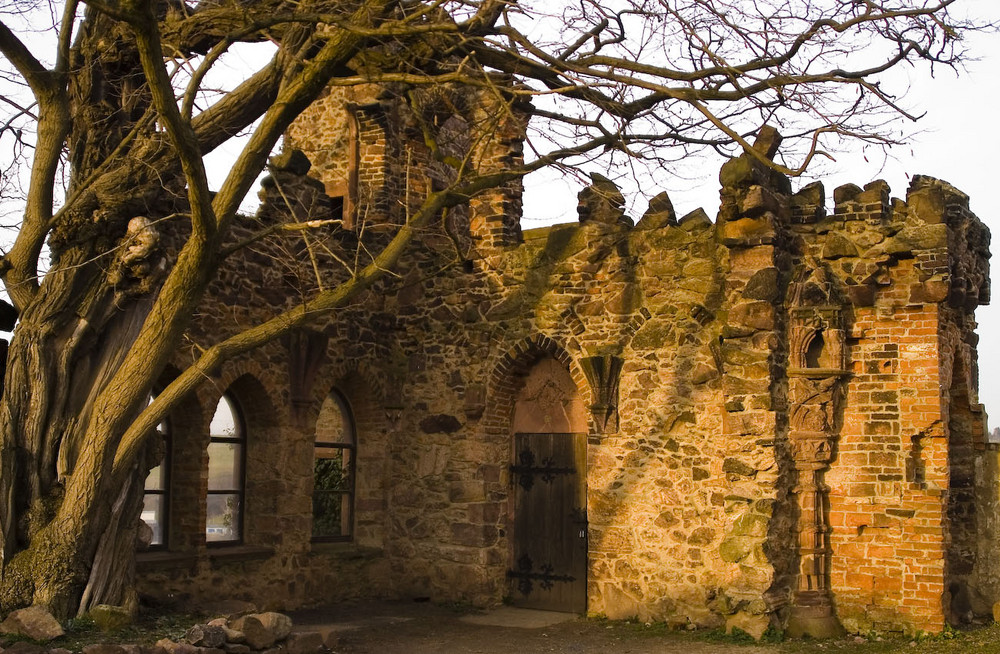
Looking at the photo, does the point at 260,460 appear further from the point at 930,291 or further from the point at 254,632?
the point at 930,291

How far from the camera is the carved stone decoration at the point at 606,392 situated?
40.2 ft

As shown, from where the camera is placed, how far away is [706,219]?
12.0 m

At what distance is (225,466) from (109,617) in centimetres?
352

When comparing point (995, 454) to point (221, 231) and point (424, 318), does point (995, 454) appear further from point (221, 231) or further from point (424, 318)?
point (221, 231)

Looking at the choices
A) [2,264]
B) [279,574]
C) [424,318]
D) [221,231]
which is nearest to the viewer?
[221,231]

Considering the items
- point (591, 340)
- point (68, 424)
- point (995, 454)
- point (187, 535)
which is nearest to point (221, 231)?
point (68, 424)

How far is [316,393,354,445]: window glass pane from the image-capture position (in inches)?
543

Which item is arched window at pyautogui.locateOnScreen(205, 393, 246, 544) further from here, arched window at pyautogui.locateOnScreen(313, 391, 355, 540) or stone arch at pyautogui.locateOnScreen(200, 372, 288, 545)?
arched window at pyautogui.locateOnScreen(313, 391, 355, 540)

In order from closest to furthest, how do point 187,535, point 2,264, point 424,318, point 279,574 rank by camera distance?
point 2,264 < point 187,535 < point 279,574 < point 424,318

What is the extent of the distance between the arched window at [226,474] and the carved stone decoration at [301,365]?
2.06 feet

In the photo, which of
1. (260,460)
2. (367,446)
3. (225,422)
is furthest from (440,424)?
(225,422)

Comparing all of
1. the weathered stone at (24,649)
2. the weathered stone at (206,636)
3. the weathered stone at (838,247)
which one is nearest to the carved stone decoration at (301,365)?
the weathered stone at (206,636)

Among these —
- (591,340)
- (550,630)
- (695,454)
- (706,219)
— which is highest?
(706,219)

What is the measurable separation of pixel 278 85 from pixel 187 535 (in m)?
4.60
